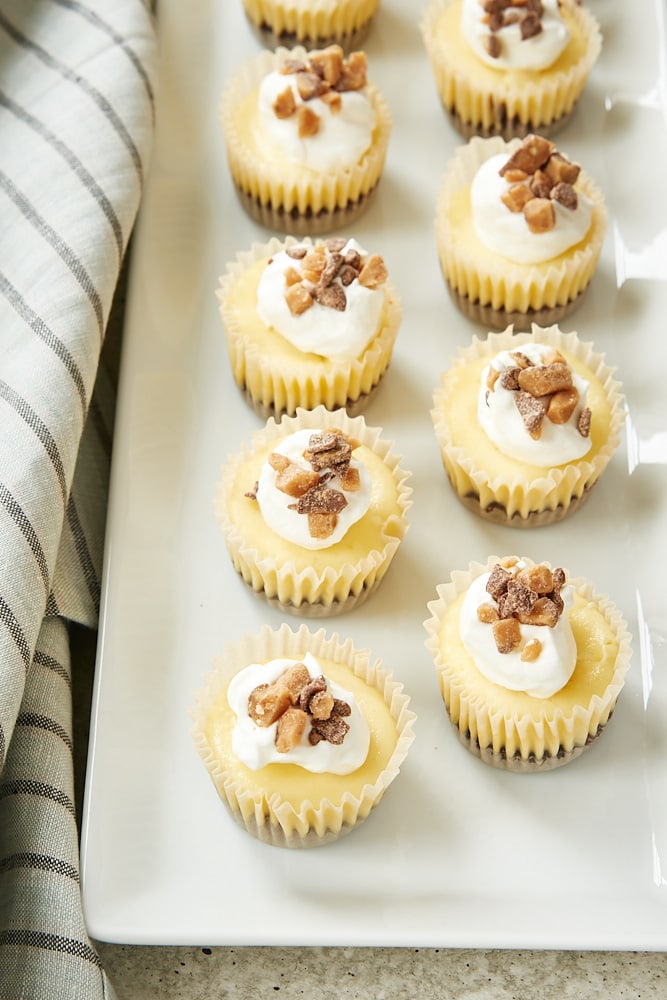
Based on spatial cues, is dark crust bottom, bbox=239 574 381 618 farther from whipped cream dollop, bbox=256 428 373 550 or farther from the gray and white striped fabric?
the gray and white striped fabric

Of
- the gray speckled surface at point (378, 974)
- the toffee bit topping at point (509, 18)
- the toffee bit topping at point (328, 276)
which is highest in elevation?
the toffee bit topping at point (509, 18)

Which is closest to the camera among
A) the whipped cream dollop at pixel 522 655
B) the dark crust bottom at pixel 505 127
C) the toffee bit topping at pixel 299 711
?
the toffee bit topping at pixel 299 711

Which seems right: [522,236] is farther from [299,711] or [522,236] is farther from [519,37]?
[299,711]

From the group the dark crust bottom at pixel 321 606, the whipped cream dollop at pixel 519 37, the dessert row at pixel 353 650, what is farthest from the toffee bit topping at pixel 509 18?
the dark crust bottom at pixel 321 606

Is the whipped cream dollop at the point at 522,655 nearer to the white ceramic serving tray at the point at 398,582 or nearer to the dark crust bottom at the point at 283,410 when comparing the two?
the white ceramic serving tray at the point at 398,582

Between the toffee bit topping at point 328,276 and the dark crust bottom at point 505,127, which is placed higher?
the toffee bit topping at point 328,276

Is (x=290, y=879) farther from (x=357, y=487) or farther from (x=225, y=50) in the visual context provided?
(x=225, y=50)
